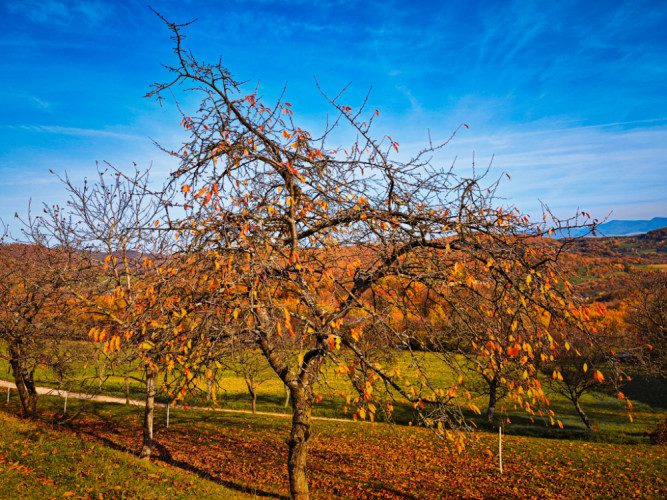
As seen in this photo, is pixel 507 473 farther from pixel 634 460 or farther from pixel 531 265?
pixel 531 265

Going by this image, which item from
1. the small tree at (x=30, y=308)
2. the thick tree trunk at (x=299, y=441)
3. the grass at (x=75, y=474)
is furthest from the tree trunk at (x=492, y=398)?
the small tree at (x=30, y=308)

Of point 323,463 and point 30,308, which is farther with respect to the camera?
point 30,308

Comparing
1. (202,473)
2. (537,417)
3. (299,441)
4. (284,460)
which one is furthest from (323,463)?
(537,417)

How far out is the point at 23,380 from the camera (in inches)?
595

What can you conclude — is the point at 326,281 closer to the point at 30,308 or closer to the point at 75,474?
the point at 75,474

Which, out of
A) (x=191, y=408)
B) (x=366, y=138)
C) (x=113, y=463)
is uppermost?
(x=366, y=138)

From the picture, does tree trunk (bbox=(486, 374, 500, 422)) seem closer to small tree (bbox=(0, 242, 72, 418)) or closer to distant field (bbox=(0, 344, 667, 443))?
distant field (bbox=(0, 344, 667, 443))

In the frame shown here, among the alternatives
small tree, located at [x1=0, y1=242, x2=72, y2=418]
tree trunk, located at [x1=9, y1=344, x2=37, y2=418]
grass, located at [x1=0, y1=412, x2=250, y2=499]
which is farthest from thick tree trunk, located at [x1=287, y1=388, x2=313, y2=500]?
tree trunk, located at [x1=9, y1=344, x2=37, y2=418]

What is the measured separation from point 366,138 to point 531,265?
9.71 ft

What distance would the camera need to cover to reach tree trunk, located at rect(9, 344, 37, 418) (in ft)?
45.3

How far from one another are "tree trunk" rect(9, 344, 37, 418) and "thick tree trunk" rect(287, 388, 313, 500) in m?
12.6

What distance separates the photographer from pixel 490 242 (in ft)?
17.4

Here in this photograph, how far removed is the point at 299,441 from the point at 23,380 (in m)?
14.7

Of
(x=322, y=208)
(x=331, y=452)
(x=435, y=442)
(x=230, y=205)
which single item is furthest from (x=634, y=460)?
(x=230, y=205)
